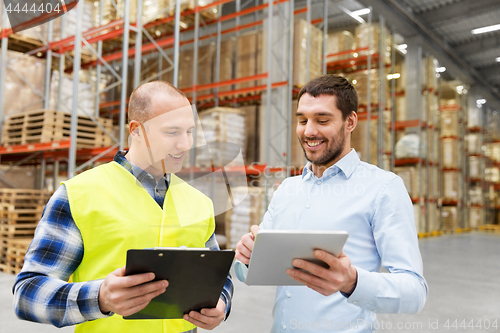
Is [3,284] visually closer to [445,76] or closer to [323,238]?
[323,238]

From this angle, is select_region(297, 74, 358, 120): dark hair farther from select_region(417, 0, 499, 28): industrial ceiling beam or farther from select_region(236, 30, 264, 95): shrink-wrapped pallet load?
select_region(417, 0, 499, 28): industrial ceiling beam

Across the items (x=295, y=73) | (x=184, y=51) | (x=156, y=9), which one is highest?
(x=156, y=9)

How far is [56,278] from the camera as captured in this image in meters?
1.28

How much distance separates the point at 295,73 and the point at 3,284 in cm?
657

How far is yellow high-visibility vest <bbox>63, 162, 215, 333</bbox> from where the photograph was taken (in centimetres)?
126

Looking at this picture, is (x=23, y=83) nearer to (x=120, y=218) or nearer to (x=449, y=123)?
(x=120, y=218)

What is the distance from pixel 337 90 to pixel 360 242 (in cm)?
66

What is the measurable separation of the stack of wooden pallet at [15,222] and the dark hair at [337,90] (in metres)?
6.05

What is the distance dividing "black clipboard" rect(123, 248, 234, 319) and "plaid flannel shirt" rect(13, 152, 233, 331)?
0.17 metres

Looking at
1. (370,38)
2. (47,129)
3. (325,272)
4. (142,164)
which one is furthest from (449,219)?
(142,164)

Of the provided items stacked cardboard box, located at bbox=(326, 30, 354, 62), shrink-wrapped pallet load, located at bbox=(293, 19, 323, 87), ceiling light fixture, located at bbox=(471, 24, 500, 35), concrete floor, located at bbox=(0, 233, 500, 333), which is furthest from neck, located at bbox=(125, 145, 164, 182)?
ceiling light fixture, located at bbox=(471, 24, 500, 35)

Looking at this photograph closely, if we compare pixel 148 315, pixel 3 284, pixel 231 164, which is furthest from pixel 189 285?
pixel 3 284

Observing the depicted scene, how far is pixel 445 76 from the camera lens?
19.3 meters

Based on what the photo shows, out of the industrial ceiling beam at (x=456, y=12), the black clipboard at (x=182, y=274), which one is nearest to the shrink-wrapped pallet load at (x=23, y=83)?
the black clipboard at (x=182, y=274)
